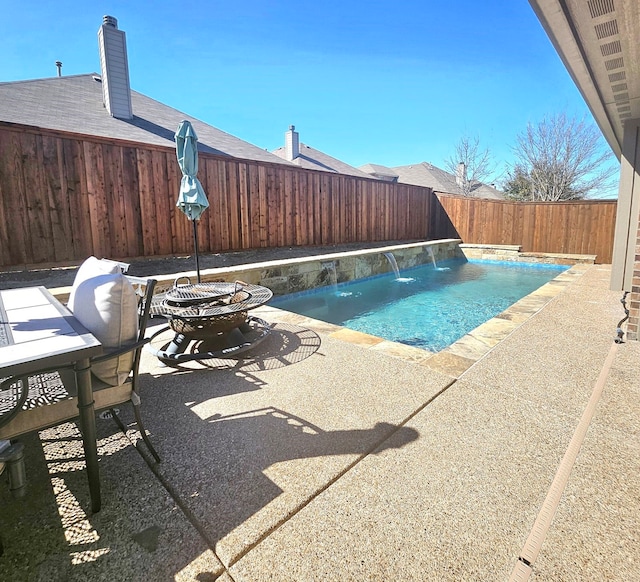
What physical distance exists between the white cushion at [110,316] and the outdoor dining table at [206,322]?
1142mm

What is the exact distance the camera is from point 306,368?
2732 millimetres

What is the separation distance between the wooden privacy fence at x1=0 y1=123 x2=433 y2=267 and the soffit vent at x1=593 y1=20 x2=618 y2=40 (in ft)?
21.2

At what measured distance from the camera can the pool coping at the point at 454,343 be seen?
2791 millimetres

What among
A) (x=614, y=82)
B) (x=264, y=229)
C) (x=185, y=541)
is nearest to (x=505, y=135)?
(x=264, y=229)

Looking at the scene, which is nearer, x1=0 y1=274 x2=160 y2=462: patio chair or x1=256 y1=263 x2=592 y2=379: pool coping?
x1=0 y1=274 x2=160 y2=462: patio chair

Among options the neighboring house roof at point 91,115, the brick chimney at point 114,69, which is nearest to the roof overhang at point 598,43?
the neighboring house roof at point 91,115

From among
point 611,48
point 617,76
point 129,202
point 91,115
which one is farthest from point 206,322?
point 91,115

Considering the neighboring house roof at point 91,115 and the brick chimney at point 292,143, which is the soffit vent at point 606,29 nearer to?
the neighboring house roof at point 91,115

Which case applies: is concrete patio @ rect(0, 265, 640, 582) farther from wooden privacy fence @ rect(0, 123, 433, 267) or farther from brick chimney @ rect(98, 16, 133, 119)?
brick chimney @ rect(98, 16, 133, 119)

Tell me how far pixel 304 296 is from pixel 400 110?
21.5 meters

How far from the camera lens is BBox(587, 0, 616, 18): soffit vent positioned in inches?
69.3

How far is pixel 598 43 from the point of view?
2172 millimetres

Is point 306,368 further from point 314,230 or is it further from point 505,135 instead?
point 505,135

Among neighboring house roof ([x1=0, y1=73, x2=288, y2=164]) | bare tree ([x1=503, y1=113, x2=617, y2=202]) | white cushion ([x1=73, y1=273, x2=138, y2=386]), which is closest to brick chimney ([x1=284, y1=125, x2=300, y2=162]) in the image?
neighboring house roof ([x1=0, y1=73, x2=288, y2=164])
